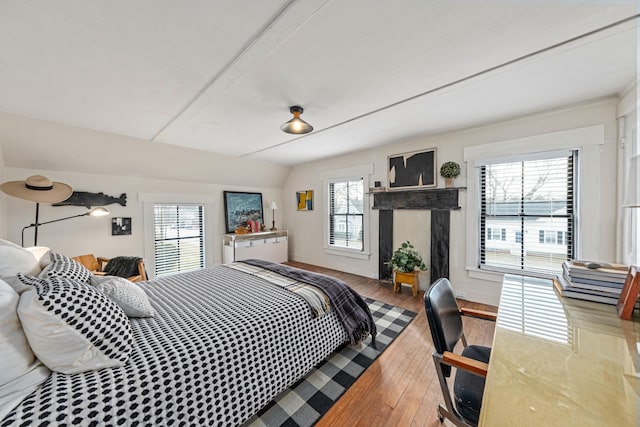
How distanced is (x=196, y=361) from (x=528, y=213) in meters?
3.64

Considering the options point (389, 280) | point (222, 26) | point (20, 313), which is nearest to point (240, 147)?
point (222, 26)

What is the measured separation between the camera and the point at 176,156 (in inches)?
147

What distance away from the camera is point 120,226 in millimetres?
3553

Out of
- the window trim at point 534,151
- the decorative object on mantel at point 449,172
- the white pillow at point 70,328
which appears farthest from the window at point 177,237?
the window trim at point 534,151

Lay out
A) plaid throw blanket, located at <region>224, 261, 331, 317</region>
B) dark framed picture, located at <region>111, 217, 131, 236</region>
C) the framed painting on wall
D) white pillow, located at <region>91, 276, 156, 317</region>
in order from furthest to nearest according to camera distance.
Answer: the framed painting on wall → dark framed picture, located at <region>111, 217, 131, 236</region> → plaid throw blanket, located at <region>224, 261, 331, 317</region> → white pillow, located at <region>91, 276, 156, 317</region>

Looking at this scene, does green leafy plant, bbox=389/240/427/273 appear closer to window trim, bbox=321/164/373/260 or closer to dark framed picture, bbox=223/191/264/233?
window trim, bbox=321/164/373/260

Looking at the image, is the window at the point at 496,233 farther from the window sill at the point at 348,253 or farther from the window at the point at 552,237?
the window sill at the point at 348,253

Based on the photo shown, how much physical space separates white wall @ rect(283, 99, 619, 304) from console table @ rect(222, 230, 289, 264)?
0.50m

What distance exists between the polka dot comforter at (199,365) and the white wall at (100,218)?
2.33 metres

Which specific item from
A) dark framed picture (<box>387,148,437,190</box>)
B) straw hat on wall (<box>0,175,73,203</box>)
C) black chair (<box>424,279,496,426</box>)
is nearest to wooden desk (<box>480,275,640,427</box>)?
black chair (<box>424,279,496,426</box>)

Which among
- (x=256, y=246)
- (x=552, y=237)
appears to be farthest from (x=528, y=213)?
(x=256, y=246)

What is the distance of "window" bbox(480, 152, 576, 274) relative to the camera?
2525 millimetres

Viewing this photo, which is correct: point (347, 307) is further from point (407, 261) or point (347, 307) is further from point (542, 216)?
point (542, 216)

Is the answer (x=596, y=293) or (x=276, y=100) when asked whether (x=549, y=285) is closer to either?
(x=596, y=293)
